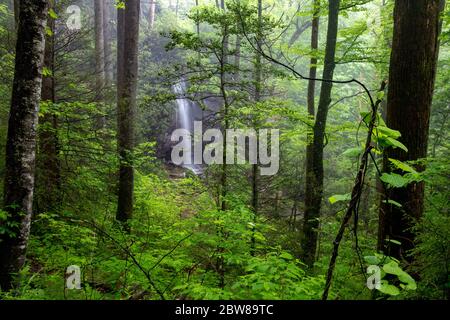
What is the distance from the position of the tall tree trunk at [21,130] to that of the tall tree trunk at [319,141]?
5623 millimetres

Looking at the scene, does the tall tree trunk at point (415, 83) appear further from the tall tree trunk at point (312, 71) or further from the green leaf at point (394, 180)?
the tall tree trunk at point (312, 71)

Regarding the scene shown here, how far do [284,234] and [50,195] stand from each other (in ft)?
18.9

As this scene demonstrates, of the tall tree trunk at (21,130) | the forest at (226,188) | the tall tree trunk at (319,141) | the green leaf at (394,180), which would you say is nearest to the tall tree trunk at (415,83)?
the forest at (226,188)

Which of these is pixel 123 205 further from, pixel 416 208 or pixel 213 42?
pixel 416 208

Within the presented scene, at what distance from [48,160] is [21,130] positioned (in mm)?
3076

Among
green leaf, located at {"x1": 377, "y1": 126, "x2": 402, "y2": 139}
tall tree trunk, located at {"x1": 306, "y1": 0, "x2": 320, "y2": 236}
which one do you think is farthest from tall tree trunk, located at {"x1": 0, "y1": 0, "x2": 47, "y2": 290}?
tall tree trunk, located at {"x1": 306, "y1": 0, "x2": 320, "y2": 236}

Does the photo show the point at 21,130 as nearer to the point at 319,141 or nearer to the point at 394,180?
the point at 394,180

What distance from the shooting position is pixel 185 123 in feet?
76.5

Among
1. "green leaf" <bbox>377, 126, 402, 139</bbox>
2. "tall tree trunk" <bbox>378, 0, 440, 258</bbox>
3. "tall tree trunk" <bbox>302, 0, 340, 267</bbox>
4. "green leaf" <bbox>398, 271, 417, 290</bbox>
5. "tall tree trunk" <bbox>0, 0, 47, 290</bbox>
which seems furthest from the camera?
"tall tree trunk" <bbox>302, 0, 340, 267</bbox>

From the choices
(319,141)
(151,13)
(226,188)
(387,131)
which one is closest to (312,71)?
(319,141)

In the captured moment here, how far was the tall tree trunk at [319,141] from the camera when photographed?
7.36 meters

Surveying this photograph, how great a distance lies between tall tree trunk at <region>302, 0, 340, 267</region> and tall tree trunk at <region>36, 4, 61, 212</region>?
5618 mm

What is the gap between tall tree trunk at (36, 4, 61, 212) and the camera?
655 centimetres

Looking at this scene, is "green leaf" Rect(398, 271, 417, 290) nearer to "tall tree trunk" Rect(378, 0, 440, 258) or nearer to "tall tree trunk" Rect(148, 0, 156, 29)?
"tall tree trunk" Rect(378, 0, 440, 258)
